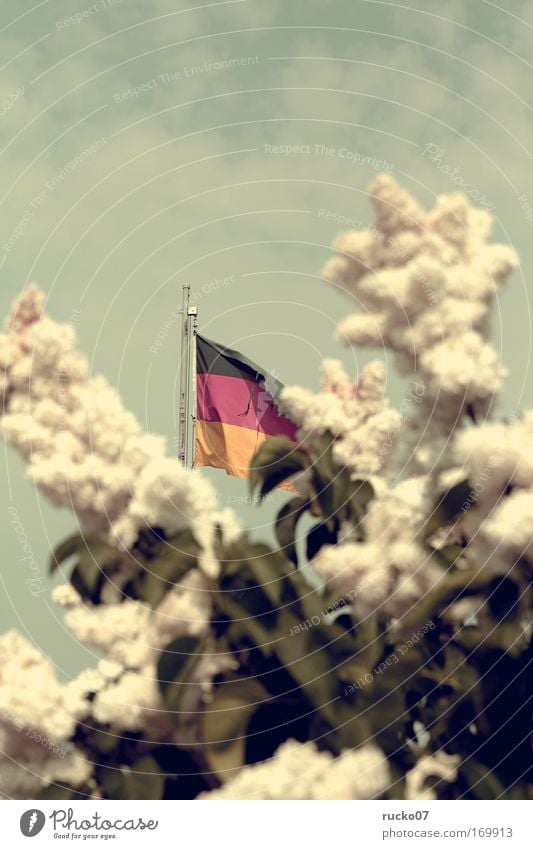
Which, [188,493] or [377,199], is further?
[377,199]

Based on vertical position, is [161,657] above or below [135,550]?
below

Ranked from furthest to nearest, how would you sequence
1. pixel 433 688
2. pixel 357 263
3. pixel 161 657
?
pixel 357 263, pixel 433 688, pixel 161 657

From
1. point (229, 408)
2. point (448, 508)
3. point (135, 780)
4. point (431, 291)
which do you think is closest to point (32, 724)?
point (135, 780)

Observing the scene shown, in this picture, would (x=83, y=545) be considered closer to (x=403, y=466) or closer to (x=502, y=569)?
(x=403, y=466)

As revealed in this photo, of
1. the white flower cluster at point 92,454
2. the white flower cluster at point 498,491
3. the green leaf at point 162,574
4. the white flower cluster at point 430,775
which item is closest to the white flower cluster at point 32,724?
the green leaf at point 162,574

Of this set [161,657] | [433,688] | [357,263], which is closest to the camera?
[161,657]

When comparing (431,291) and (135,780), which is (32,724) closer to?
(135,780)

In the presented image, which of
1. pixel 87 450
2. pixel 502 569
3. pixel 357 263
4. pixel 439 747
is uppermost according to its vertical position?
pixel 357 263

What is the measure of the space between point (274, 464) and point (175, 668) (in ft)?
5.85

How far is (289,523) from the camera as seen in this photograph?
8023 millimetres

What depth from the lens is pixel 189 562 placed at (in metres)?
7.36

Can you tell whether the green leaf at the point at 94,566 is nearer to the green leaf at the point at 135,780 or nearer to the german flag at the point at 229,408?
the green leaf at the point at 135,780

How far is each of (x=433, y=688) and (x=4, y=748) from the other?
118 inches

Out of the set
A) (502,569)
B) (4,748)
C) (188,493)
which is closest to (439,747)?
(502,569)
